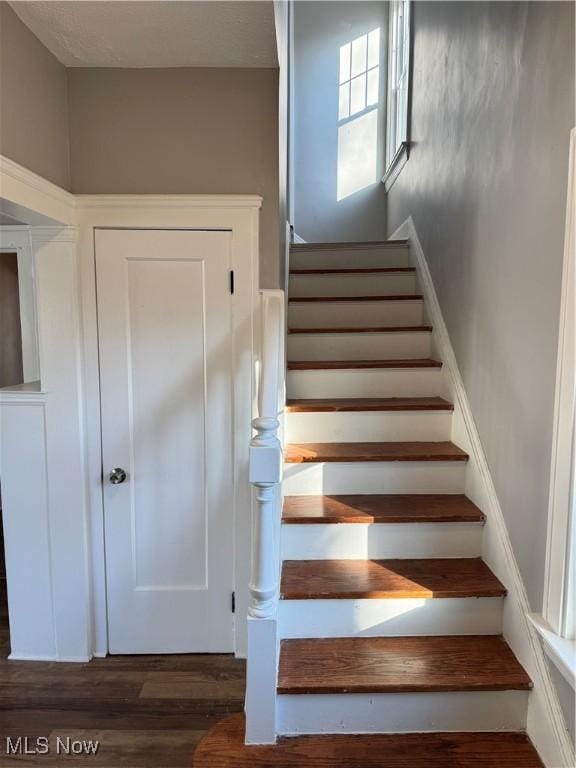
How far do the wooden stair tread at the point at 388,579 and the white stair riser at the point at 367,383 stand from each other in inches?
34.3

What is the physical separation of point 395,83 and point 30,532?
14.1 feet

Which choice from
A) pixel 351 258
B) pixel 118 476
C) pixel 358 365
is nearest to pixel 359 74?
pixel 351 258

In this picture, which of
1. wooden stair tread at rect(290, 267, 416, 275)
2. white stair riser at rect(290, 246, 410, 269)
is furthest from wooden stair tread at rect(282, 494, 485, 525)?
white stair riser at rect(290, 246, 410, 269)

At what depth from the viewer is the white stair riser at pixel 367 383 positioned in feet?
7.92

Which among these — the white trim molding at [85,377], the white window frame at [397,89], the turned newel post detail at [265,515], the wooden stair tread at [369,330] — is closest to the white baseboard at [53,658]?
the white trim molding at [85,377]

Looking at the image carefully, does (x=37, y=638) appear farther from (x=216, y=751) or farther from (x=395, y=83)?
(x=395, y=83)

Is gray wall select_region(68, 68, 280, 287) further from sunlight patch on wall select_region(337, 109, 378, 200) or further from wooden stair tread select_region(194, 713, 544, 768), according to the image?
sunlight patch on wall select_region(337, 109, 378, 200)

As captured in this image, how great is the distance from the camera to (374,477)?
6.60 ft

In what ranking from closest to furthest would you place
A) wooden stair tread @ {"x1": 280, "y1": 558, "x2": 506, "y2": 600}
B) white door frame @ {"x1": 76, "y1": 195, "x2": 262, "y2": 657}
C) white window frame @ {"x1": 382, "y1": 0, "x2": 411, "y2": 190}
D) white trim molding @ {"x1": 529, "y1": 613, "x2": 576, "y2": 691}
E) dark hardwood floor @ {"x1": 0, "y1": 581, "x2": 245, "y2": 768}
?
white trim molding @ {"x1": 529, "y1": 613, "x2": 576, "y2": 691}
wooden stair tread @ {"x1": 280, "y1": 558, "x2": 506, "y2": 600}
dark hardwood floor @ {"x1": 0, "y1": 581, "x2": 245, "y2": 768}
white door frame @ {"x1": 76, "y1": 195, "x2": 262, "y2": 657}
white window frame @ {"x1": 382, "y1": 0, "x2": 411, "y2": 190}

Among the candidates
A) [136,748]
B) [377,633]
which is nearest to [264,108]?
[377,633]

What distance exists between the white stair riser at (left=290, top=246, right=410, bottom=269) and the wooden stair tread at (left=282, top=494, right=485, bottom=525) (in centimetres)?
188

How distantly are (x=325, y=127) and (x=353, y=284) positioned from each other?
219cm

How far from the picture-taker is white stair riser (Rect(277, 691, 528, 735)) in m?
1.46

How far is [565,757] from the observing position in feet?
4.14
